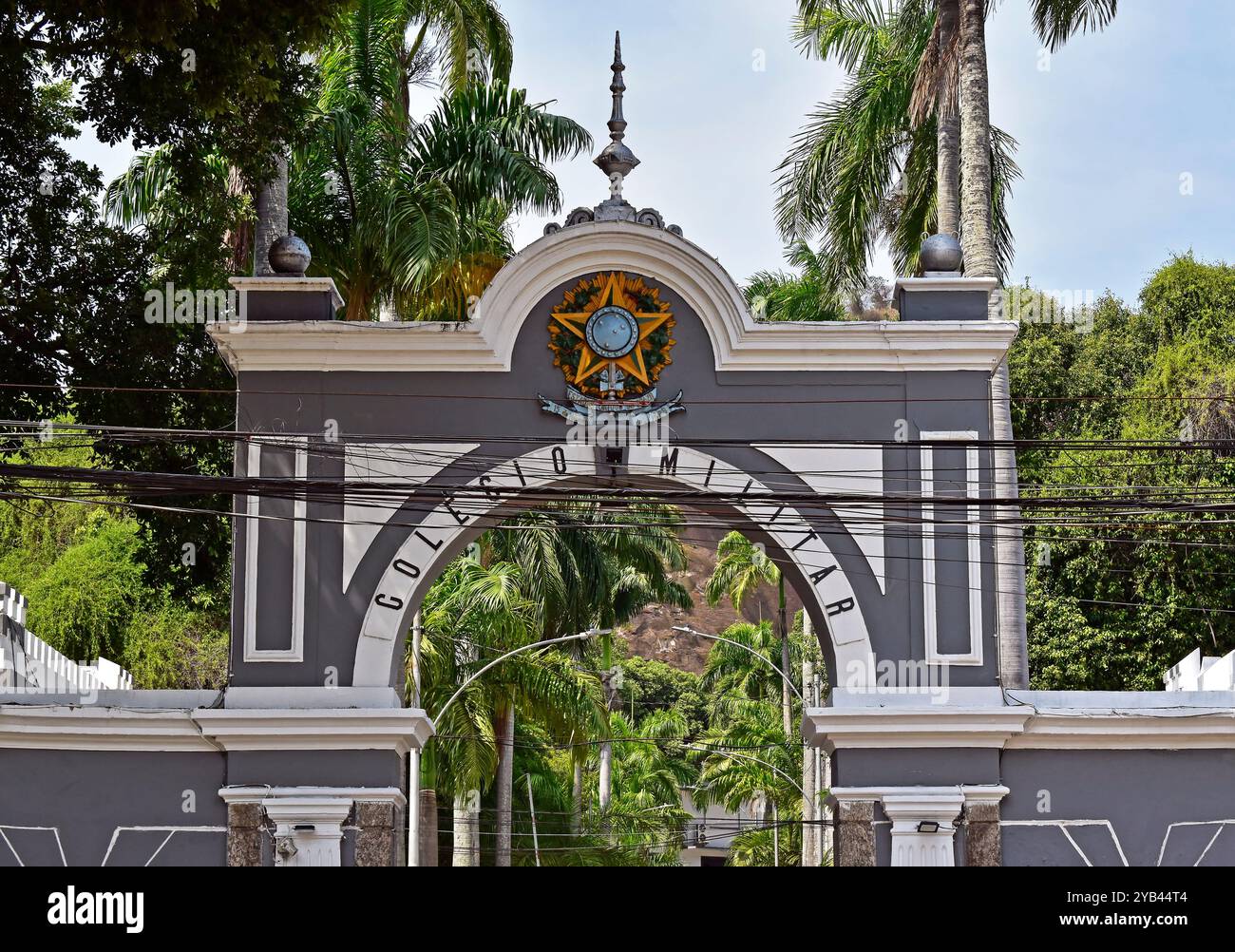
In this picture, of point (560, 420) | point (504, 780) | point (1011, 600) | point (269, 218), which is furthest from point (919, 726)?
point (504, 780)

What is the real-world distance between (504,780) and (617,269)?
1648cm

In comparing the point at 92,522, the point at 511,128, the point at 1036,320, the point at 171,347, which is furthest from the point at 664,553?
the point at 171,347

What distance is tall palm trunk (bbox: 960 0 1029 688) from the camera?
23469 millimetres

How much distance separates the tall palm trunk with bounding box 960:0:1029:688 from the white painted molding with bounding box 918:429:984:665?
545 cm

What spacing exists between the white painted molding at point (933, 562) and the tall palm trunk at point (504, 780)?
48.7 ft

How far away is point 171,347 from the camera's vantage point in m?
21.5

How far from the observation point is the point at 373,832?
17.1 meters

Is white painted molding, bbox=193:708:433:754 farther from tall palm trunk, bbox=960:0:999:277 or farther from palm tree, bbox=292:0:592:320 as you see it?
tall palm trunk, bbox=960:0:999:277

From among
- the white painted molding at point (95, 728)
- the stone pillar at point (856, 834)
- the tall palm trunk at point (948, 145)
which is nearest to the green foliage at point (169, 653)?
the tall palm trunk at point (948, 145)

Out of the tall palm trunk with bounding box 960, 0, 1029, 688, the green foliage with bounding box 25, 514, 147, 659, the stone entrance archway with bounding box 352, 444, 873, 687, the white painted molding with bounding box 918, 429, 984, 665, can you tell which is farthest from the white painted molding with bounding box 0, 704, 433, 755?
the green foliage with bounding box 25, 514, 147, 659

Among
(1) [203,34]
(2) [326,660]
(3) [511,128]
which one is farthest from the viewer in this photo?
(3) [511,128]

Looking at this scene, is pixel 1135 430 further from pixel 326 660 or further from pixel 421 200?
pixel 326 660

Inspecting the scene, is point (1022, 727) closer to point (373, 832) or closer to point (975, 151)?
point (373, 832)
